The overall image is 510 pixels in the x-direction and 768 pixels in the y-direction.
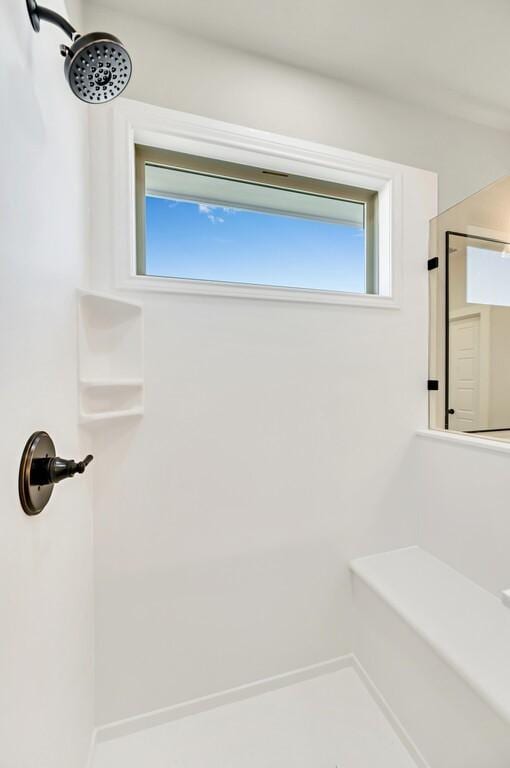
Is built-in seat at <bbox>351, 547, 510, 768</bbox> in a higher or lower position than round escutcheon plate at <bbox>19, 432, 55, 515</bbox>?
lower

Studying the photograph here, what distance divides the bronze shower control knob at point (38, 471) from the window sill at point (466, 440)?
1.56 meters

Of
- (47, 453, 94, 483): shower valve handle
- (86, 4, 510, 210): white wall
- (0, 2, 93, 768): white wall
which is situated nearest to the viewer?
(0, 2, 93, 768): white wall

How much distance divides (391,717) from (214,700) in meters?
0.73

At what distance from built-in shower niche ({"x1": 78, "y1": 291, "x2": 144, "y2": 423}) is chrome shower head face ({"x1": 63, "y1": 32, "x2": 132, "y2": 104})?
544mm

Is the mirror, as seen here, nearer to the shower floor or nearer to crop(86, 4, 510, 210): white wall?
crop(86, 4, 510, 210): white wall

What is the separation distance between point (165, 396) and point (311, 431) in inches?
27.3

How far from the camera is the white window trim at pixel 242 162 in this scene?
135cm

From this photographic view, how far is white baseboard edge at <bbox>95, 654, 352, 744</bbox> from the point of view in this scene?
4.35 feet

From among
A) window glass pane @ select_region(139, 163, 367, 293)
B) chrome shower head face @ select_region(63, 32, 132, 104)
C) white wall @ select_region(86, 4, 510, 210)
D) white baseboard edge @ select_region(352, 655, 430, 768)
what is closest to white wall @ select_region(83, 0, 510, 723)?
white wall @ select_region(86, 4, 510, 210)

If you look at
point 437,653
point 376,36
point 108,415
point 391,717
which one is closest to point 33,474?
point 108,415

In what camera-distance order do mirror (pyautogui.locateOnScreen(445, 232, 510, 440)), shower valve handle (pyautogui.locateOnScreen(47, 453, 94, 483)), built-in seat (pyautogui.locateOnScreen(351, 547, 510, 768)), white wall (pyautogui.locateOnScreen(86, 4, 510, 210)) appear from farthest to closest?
mirror (pyautogui.locateOnScreen(445, 232, 510, 440)) < white wall (pyautogui.locateOnScreen(86, 4, 510, 210)) < built-in seat (pyautogui.locateOnScreen(351, 547, 510, 768)) < shower valve handle (pyautogui.locateOnScreen(47, 453, 94, 483))

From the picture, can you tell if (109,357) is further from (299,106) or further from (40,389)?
(299,106)

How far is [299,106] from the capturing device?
1.63 metres

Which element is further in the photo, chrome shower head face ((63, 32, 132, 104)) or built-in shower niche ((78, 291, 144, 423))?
built-in shower niche ((78, 291, 144, 423))
